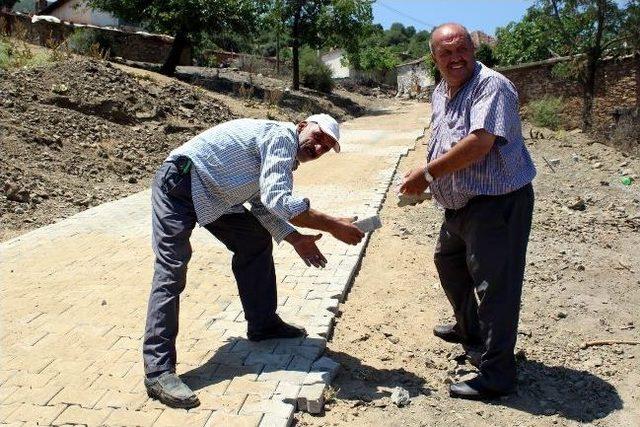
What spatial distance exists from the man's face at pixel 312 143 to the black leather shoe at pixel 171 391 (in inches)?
51.1

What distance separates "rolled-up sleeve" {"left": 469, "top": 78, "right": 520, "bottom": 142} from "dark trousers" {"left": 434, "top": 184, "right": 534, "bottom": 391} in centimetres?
37

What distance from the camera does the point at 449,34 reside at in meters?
3.23

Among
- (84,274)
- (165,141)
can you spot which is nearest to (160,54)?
(165,141)

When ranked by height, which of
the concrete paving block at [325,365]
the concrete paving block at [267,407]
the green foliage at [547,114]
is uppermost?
the green foliage at [547,114]

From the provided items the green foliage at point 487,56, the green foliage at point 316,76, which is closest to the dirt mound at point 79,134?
the green foliage at point 316,76

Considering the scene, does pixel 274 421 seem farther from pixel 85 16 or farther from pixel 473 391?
pixel 85 16

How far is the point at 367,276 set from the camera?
226 inches

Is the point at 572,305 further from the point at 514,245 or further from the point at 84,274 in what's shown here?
the point at 84,274

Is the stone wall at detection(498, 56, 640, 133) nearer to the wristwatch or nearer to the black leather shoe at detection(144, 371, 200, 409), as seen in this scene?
the wristwatch

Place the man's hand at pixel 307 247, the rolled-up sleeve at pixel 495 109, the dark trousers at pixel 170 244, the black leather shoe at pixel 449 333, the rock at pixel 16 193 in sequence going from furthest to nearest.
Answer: the rock at pixel 16 193
the black leather shoe at pixel 449 333
the man's hand at pixel 307 247
the dark trousers at pixel 170 244
the rolled-up sleeve at pixel 495 109

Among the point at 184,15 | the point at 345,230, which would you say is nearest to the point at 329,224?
the point at 345,230

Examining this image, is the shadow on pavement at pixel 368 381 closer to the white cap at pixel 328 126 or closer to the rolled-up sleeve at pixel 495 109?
the white cap at pixel 328 126

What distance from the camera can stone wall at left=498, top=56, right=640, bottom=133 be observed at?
16891mm

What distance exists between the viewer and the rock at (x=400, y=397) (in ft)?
11.6
